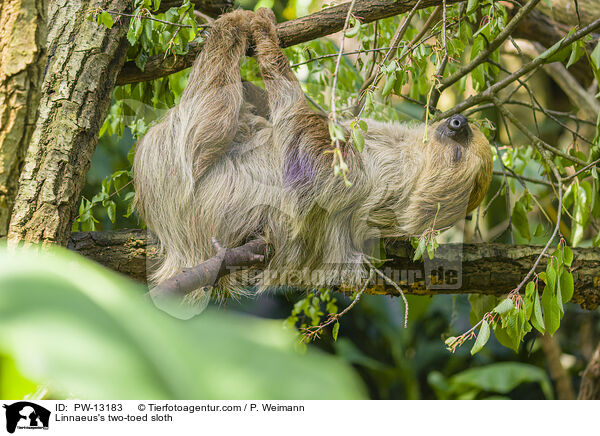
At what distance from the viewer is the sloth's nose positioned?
3.03 meters

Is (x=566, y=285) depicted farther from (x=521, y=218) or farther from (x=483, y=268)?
(x=521, y=218)

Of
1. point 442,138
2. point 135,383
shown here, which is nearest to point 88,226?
point 442,138

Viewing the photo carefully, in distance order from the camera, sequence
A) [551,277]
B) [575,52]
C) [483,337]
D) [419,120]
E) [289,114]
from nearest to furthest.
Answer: [483,337] < [551,277] < [575,52] < [289,114] < [419,120]

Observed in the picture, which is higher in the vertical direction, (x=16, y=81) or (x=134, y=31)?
(x=134, y=31)

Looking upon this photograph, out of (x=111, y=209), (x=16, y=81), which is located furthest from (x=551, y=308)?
(x=111, y=209)

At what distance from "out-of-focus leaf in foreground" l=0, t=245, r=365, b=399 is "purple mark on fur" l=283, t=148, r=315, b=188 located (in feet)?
7.75

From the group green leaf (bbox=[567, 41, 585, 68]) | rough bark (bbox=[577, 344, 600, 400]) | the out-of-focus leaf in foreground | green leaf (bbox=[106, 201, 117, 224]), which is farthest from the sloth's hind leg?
rough bark (bbox=[577, 344, 600, 400])

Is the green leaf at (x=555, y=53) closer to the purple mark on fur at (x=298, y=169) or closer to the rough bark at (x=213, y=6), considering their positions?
the purple mark on fur at (x=298, y=169)

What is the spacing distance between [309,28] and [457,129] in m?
0.97

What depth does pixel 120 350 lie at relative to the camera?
51 centimetres

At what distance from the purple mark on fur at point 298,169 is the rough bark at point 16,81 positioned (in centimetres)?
168

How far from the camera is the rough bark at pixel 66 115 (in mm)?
2303
